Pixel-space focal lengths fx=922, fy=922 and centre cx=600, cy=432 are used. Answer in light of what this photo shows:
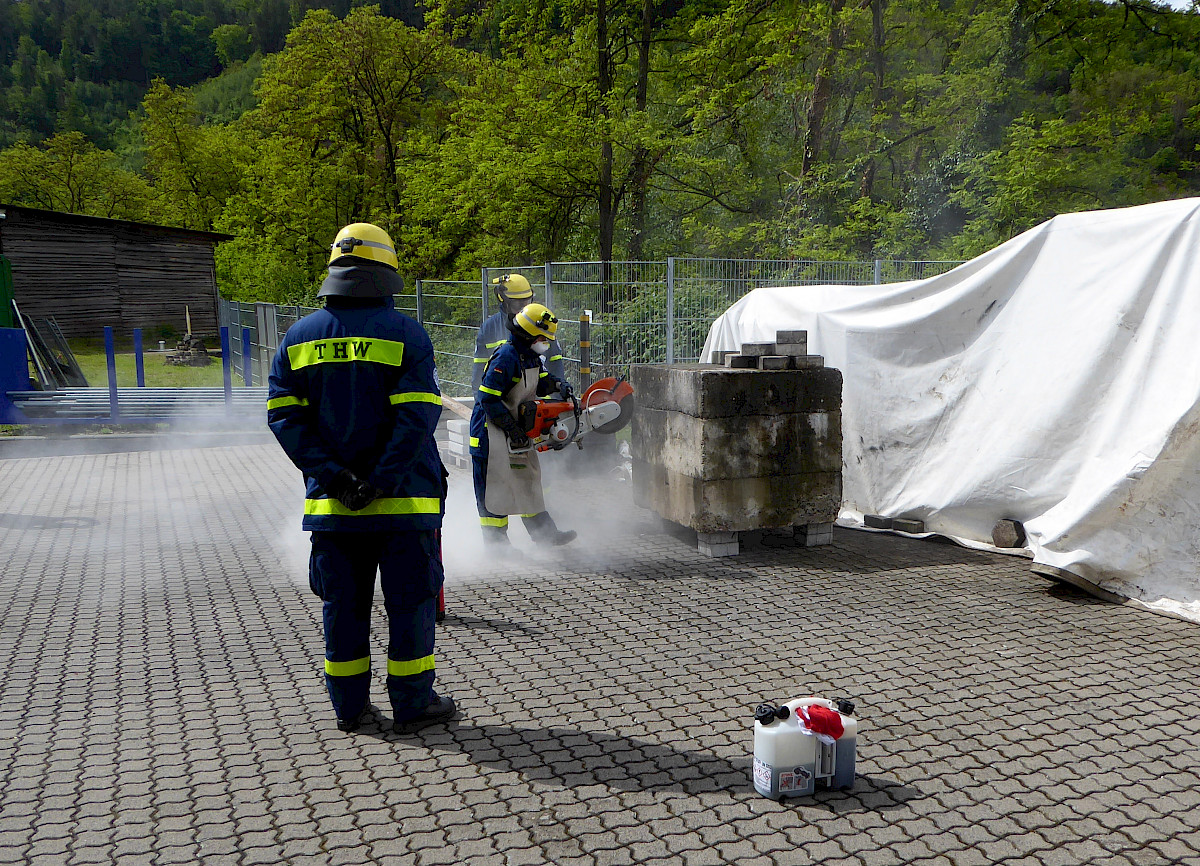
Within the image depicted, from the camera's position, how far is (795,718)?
129 inches

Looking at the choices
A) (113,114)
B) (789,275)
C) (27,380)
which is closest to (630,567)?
(789,275)

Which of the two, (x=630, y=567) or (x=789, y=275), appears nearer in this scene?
(x=630, y=567)

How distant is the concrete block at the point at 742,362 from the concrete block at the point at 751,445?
1.48 ft

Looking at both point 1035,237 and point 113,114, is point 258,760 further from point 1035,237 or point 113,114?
point 113,114

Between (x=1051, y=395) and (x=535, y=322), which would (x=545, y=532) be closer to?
(x=535, y=322)

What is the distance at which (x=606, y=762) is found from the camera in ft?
11.8

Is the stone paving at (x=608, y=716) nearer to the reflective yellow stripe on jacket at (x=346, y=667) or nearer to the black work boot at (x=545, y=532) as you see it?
the black work boot at (x=545, y=532)

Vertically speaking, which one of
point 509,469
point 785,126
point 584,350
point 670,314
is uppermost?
point 785,126

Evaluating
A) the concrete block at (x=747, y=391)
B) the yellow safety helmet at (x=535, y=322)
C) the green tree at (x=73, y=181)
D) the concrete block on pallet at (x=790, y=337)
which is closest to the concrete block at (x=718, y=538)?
the concrete block at (x=747, y=391)

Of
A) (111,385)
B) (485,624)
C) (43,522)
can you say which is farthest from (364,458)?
(111,385)

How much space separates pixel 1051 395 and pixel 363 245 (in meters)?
4.62

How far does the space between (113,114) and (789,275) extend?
110 metres

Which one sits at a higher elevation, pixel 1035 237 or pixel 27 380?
pixel 1035 237

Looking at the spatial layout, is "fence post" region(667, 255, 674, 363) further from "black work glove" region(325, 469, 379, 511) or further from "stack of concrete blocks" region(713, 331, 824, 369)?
"black work glove" region(325, 469, 379, 511)
